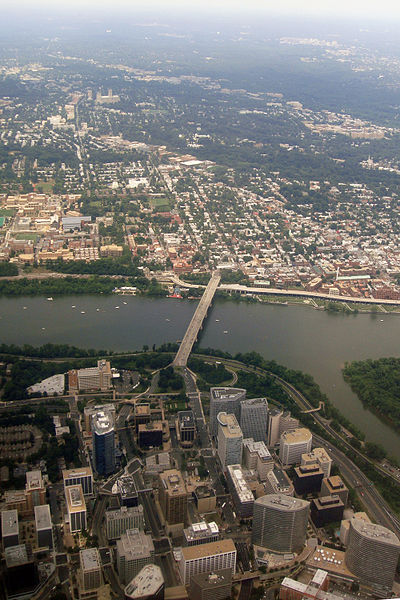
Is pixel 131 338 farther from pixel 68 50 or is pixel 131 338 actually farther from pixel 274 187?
pixel 68 50

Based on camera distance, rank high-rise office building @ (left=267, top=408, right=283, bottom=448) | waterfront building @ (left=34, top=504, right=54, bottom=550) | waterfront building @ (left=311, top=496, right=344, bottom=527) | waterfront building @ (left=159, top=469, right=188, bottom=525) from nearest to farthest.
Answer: waterfront building @ (left=34, top=504, right=54, bottom=550) < waterfront building @ (left=159, top=469, right=188, bottom=525) < waterfront building @ (left=311, top=496, right=344, bottom=527) < high-rise office building @ (left=267, top=408, right=283, bottom=448)

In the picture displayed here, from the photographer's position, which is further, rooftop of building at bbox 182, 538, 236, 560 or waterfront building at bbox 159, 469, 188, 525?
waterfront building at bbox 159, 469, 188, 525

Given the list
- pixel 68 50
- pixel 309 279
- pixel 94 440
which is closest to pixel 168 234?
pixel 309 279

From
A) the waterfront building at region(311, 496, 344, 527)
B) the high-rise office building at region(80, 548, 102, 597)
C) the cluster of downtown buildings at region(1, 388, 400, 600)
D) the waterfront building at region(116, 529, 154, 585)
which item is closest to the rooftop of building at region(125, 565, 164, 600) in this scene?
the cluster of downtown buildings at region(1, 388, 400, 600)

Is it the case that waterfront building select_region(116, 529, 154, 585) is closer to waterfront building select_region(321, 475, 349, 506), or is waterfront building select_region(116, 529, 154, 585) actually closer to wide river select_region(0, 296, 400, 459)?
A: waterfront building select_region(321, 475, 349, 506)

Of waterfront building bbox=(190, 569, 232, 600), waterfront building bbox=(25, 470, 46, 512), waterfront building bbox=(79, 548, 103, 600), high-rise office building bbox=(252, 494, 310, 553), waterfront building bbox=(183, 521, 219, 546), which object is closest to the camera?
waterfront building bbox=(190, 569, 232, 600)
